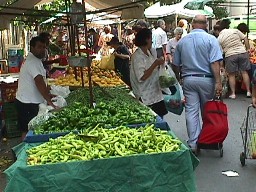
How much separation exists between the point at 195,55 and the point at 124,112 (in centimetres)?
200

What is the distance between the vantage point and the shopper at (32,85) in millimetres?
6430

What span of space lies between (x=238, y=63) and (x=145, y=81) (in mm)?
5444

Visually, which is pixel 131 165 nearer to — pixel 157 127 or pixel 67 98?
pixel 157 127

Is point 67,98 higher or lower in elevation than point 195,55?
lower

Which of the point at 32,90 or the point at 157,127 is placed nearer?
the point at 157,127

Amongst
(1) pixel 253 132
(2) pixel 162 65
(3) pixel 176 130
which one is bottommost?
(3) pixel 176 130

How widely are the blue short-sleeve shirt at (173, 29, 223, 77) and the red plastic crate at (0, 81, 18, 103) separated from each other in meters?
3.81

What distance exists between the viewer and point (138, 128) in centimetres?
486

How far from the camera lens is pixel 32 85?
6559 mm

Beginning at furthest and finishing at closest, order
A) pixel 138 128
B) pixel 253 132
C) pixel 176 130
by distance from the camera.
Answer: pixel 176 130 → pixel 253 132 → pixel 138 128

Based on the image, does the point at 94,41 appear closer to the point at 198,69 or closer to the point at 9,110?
the point at 9,110

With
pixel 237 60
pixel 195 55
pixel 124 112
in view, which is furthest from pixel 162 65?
pixel 237 60

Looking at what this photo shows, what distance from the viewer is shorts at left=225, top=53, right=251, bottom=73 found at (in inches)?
458

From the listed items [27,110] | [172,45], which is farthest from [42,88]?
[172,45]
